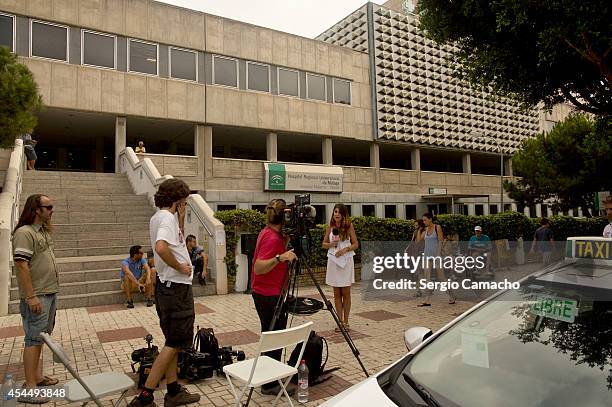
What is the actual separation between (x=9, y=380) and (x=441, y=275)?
8.60 meters

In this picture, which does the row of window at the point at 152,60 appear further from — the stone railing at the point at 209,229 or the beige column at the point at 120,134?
the stone railing at the point at 209,229

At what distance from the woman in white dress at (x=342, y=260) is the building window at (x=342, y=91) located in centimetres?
1896

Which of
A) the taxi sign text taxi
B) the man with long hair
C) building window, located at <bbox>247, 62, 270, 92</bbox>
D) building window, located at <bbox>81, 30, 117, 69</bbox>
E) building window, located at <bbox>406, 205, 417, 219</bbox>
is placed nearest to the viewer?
the taxi sign text taxi

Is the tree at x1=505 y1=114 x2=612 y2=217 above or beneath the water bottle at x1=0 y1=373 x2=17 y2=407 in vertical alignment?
above

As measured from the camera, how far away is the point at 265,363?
11.5ft

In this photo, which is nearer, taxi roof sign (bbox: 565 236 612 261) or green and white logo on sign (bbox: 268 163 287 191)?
taxi roof sign (bbox: 565 236 612 261)

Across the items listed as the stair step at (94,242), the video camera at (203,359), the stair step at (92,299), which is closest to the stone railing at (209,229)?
the stair step at (94,242)

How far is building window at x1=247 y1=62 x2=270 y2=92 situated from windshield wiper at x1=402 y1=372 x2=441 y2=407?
69.2 ft

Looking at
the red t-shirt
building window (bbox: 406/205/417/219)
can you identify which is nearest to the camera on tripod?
the red t-shirt

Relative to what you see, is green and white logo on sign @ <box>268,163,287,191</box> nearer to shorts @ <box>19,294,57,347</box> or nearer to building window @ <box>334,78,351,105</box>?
building window @ <box>334,78,351,105</box>

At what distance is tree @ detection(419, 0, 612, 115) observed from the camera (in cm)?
616

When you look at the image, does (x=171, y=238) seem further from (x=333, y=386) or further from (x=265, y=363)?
(x=333, y=386)

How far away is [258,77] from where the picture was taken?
22031 mm

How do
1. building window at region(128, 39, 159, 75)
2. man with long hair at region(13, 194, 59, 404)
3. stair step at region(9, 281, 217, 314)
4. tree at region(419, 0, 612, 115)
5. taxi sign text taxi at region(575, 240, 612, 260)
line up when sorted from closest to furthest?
1. taxi sign text taxi at region(575, 240, 612, 260)
2. man with long hair at region(13, 194, 59, 404)
3. tree at region(419, 0, 612, 115)
4. stair step at region(9, 281, 217, 314)
5. building window at region(128, 39, 159, 75)
